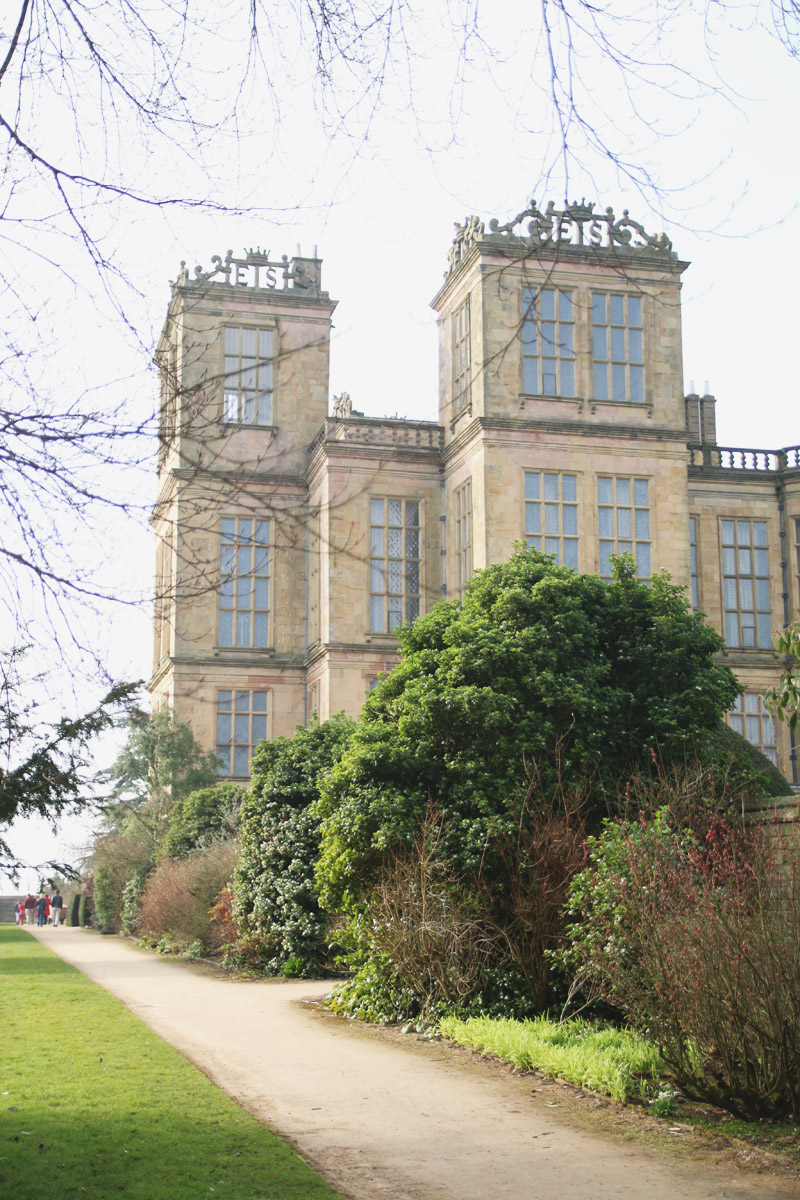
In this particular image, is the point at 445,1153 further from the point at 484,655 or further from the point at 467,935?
the point at 484,655

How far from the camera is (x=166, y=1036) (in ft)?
38.5

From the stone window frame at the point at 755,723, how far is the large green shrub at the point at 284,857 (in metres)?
12.8

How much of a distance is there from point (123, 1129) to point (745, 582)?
80.0 ft

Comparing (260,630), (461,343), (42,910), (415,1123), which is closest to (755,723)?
(461,343)

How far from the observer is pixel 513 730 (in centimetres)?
1272

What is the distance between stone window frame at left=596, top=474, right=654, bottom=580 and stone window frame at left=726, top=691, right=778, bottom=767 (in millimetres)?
4572

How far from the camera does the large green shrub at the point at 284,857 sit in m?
17.1

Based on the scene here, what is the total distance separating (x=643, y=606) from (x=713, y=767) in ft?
9.08

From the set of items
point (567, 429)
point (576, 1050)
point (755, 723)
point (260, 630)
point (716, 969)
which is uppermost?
point (567, 429)

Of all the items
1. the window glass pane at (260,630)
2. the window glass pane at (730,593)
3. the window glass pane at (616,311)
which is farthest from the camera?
the window glass pane at (260,630)

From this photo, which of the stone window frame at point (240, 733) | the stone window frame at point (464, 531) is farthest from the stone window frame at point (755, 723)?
the stone window frame at point (240, 733)

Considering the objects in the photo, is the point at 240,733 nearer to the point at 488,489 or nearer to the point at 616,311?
the point at 488,489

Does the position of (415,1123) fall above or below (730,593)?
below

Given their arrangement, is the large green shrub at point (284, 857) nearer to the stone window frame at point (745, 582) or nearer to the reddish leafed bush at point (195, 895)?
the reddish leafed bush at point (195, 895)
